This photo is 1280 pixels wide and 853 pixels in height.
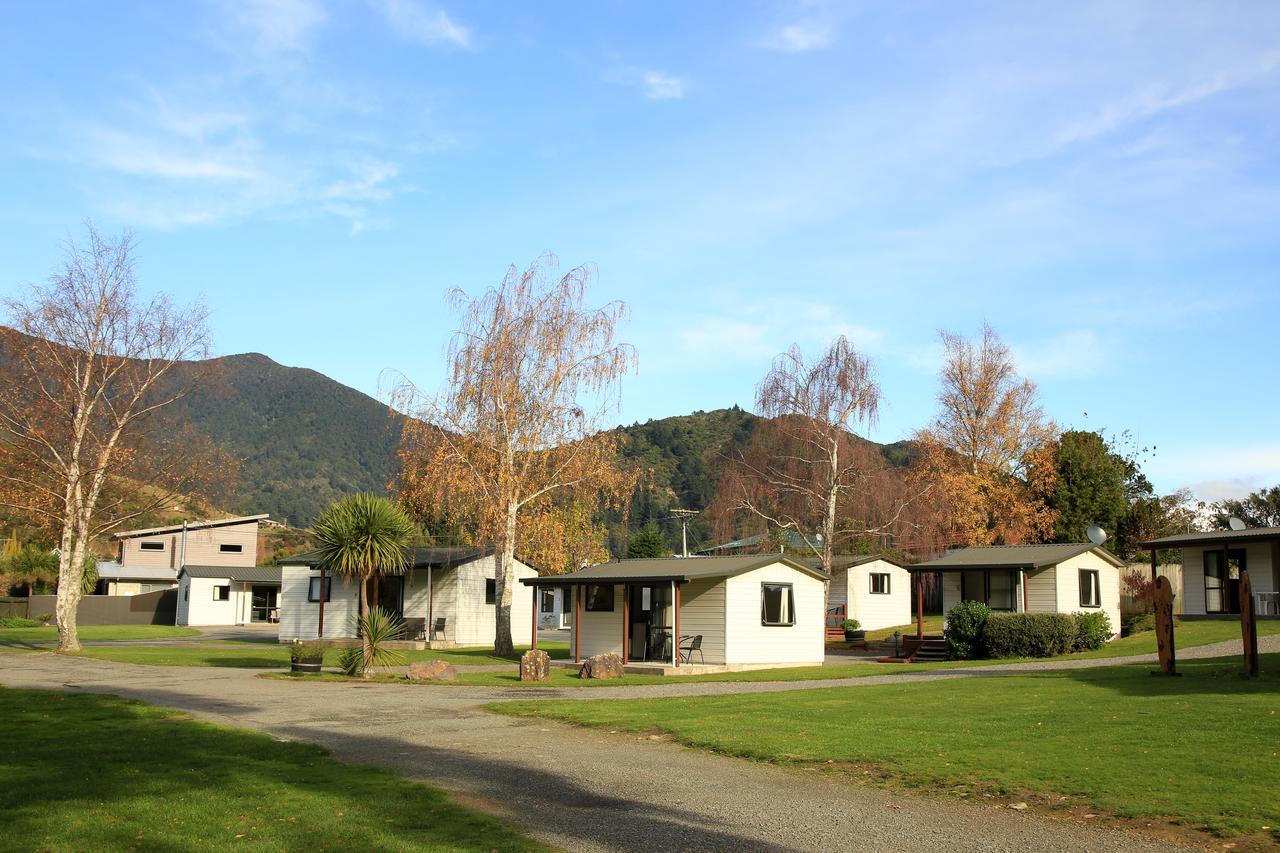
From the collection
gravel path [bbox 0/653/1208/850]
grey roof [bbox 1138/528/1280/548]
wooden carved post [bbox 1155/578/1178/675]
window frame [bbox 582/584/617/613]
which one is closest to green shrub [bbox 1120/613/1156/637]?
grey roof [bbox 1138/528/1280/548]

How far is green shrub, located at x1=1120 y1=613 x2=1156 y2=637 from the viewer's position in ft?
115

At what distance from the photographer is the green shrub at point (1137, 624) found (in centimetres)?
3491

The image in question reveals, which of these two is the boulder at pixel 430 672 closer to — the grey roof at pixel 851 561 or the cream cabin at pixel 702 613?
the cream cabin at pixel 702 613

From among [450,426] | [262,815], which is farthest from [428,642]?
[262,815]

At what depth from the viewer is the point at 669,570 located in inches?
1233

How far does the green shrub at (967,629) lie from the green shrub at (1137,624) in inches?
275

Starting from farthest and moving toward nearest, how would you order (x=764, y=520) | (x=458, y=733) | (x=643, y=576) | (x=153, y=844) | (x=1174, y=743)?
(x=764, y=520) < (x=643, y=576) < (x=458, y=733) < (x=1174, y=743) < (x=153, y=844)

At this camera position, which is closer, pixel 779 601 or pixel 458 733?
pixel 458 733

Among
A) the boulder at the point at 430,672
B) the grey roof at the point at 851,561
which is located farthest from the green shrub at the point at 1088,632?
the boulder at the point at 430,672

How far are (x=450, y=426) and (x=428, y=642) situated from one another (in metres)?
10.8

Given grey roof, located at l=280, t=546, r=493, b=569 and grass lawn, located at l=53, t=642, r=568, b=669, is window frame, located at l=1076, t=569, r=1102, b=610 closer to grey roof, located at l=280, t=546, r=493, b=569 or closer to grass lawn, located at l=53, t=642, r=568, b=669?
grass lawn, located at l=53, t=642, r=568, b=669

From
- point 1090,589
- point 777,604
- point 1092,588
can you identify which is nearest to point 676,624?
Answer: point 777,604

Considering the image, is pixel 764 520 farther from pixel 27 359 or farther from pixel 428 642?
pixel 27 359

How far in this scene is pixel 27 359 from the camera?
32.5 metres
